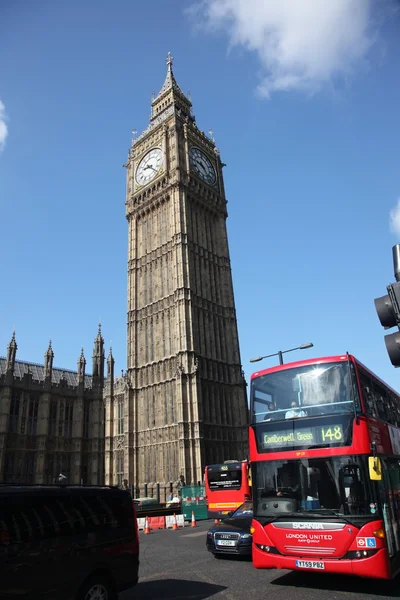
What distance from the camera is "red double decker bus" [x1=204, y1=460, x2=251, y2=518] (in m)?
23.7

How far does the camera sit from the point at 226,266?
52500 mm

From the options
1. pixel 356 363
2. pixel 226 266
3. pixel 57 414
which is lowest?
pixel 356 363

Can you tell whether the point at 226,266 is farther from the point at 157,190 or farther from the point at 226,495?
the point at 226,495

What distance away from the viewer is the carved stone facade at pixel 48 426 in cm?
4516

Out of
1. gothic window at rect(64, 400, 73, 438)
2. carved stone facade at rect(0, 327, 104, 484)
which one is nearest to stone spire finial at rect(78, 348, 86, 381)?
carved stone facade at rect(0, 327, 104, 484)

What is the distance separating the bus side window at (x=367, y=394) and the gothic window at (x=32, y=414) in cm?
4421

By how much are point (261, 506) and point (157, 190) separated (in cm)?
4637

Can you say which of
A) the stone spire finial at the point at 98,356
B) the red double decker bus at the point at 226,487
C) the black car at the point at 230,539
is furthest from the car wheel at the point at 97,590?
the stone spire finial at the point at 98,356

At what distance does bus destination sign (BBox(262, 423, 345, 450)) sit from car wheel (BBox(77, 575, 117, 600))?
4.06 m

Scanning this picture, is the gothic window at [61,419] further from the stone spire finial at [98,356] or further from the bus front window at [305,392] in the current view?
the bus front window at [305,392]

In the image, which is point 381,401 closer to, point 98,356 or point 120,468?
point 120,468

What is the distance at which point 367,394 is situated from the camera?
985 cm

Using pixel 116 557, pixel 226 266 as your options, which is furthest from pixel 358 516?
pixel 226 266

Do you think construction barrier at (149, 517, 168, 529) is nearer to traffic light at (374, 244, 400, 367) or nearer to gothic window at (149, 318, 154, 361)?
traffic light at (374, 244, 400, 367)
